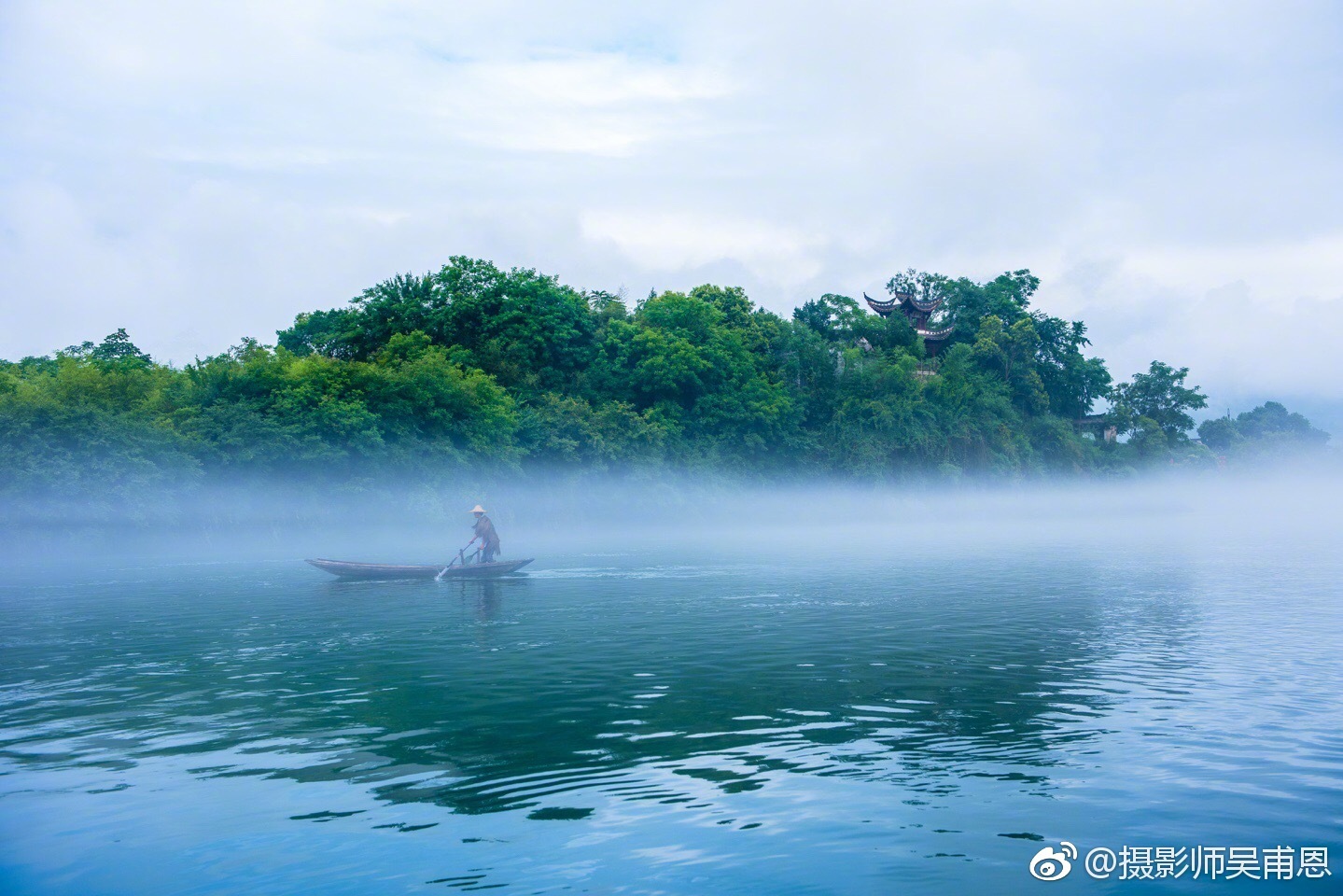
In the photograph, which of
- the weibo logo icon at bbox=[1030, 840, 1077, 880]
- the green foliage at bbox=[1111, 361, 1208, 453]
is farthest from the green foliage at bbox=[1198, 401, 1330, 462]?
the weibo logo icon at bbox=[1030, 840, 1077, 880]

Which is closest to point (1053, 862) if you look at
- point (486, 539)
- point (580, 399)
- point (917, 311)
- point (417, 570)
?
point (417, 570)

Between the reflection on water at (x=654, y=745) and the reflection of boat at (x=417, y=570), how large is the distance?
5.10 meters

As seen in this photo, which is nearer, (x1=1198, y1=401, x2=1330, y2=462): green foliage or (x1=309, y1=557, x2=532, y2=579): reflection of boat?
(x1=309, y1=557, x2=532, y2=579): reflection of boat

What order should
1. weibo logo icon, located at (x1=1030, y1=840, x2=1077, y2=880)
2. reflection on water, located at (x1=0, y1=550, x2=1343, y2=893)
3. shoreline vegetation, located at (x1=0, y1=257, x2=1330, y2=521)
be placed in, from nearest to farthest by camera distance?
weibo logo icon, located at (x1=1030, y1=840, x2=1077, y2=880) < reflection on water, located at (x1=0, y1=550, x2=1343, y2=893) < shoreline vegetation, located at (x1=0, y1=257, x2=1330, y2=521)

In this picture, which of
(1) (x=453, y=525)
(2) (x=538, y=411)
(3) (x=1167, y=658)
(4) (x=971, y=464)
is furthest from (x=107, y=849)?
(4) (x=971, y=464)

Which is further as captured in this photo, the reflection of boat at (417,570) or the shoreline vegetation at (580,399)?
the shoreline vegetation at (580,399)

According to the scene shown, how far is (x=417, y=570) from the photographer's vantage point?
77.5ft

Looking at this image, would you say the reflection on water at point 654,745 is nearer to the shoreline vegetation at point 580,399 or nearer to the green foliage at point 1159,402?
the shoreline vegetation at point 580,399

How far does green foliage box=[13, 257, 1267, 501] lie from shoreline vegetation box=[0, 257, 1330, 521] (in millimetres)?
103

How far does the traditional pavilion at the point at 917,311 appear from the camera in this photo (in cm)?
7675

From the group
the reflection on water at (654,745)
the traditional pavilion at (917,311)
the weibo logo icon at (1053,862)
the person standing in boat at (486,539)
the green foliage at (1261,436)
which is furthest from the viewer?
the green foliage at (1261,436)

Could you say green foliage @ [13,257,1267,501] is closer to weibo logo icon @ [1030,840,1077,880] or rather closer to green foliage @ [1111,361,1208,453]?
green foliage @ [1111,361,1208,453]

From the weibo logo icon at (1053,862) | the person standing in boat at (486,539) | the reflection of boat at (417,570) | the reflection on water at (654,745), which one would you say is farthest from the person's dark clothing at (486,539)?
the weibo logo icon at (1053,862)

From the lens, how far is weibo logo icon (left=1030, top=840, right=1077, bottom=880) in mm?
6285
